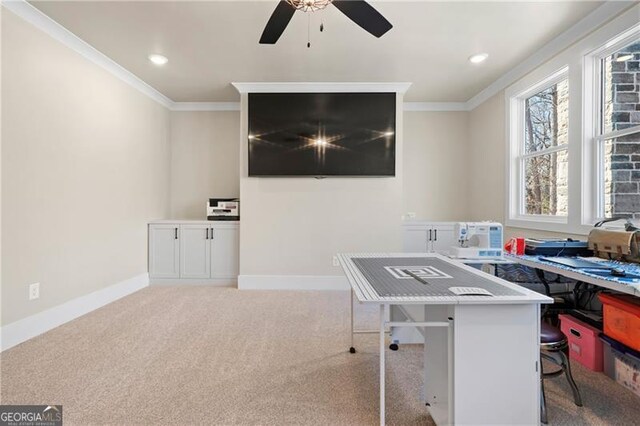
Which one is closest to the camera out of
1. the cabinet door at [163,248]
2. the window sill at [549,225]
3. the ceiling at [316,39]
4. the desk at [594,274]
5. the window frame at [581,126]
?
the desk at [594,274]

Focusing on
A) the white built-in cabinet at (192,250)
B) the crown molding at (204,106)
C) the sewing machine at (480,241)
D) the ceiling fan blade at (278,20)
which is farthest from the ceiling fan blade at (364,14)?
the crown molding at (204,106)

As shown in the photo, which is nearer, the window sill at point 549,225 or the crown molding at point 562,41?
the crown molding at point 562,41

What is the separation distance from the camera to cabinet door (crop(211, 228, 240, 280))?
411 cm

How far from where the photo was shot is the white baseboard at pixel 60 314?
2.28 metres

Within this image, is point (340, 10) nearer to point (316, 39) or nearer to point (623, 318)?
point (316, 39)

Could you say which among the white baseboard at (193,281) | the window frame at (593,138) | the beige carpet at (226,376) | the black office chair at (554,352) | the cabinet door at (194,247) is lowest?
the beige carpet at (226,376)

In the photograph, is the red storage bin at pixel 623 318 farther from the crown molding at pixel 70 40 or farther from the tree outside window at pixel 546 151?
the crown molding at pixel 70 40

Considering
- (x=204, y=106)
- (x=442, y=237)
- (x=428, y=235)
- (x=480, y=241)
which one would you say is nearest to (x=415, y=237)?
(x=428, y=235)

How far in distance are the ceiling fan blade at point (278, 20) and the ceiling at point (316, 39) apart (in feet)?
1.57

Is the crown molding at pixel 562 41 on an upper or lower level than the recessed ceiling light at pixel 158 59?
lower

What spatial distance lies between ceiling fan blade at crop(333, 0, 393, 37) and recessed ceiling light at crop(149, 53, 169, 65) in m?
2.34

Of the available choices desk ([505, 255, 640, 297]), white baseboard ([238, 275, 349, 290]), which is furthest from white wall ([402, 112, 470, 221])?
desk ([505, 255, 640, 297])

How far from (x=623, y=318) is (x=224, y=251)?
396 centimetres

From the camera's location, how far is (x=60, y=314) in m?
2.71
